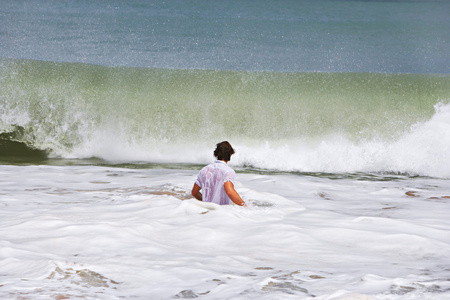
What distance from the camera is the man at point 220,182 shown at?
5812 mm

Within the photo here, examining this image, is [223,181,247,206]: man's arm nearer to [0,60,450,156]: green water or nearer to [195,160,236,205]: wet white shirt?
[195,160,236,205]: wet white shirt

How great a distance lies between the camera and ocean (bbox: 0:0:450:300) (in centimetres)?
381

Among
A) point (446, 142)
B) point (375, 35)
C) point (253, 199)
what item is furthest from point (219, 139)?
point (375, 35)

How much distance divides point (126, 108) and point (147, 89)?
2.79ft

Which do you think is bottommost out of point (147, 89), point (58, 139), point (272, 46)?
point (58, 139)

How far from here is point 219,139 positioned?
12.7 meters

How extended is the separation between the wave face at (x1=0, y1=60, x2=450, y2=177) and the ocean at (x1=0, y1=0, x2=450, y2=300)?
0.14 ft

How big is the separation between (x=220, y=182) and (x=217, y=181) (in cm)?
3

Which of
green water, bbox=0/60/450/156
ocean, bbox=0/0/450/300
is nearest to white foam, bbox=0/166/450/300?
ocean, bbox=0/0/450/300

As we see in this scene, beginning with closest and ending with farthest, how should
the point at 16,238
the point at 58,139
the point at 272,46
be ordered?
1. the point at 16,238
2. the point at 58,139
3. the point at 272,46

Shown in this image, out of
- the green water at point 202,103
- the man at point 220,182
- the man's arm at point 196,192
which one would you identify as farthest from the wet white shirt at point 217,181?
the green water at point 202,103

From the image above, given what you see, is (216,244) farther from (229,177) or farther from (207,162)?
(207,162)

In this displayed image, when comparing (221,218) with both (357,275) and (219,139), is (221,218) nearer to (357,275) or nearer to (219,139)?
(357,275)

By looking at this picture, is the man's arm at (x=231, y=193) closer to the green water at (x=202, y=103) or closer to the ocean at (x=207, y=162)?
the ocean at (x=207, y=162)
